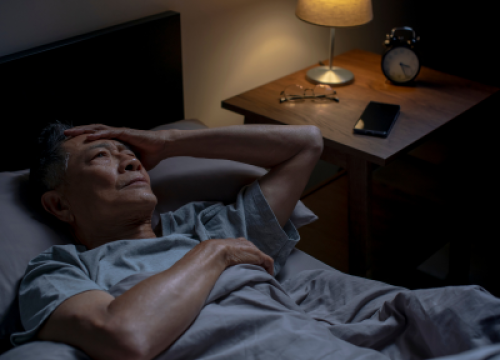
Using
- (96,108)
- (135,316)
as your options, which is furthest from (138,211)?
(96,108)

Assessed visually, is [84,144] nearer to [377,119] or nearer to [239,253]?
[239,253]

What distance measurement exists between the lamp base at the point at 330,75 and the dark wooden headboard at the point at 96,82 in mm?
524

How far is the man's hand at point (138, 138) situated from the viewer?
1171mm

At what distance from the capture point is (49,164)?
1136mm

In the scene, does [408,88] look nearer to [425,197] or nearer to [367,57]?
[367,57]

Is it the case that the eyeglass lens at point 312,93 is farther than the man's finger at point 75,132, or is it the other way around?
the eyeglass lens at point 312,93

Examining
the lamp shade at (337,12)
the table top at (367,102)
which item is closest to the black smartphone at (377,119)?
the table top at (367,102)

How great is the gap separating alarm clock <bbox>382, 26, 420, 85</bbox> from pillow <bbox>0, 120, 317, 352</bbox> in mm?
726

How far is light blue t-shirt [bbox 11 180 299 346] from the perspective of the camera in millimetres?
901

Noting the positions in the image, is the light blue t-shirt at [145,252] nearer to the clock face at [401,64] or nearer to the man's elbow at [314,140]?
the man's elbow at [314,140]

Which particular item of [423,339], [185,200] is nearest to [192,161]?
[185,200]

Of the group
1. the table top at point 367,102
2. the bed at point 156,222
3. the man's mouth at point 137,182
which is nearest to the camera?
the bed at point 156,222

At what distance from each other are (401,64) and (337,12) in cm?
32

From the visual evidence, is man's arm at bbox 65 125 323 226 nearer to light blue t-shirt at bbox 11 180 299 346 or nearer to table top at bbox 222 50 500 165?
light blue t-shirt at bbox 11 180 299 346
